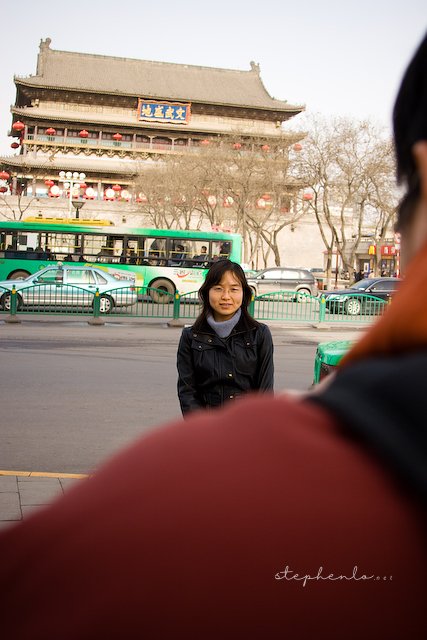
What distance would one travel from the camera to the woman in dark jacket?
3361 mm

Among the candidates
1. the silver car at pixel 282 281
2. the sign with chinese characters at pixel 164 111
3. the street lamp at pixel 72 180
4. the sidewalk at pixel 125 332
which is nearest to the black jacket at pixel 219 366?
the sidewalk at pixel 125 332

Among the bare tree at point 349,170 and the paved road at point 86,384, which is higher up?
the bare tree at point 349,170

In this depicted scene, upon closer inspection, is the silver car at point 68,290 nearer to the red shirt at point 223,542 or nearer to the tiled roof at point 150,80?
the red shirt at point 223,542

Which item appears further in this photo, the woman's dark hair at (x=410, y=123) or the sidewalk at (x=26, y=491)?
the sidewalk at (x=26, y=491)

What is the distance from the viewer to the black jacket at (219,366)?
11.0 feet

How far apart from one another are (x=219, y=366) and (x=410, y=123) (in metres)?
2.70

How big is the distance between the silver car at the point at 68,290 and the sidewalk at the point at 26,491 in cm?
1230

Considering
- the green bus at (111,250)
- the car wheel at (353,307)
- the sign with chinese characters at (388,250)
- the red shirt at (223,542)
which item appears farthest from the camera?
the sign with chinese characters at (388,250)

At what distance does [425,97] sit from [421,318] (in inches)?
8.5

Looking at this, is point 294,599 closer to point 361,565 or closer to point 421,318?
point 361,565

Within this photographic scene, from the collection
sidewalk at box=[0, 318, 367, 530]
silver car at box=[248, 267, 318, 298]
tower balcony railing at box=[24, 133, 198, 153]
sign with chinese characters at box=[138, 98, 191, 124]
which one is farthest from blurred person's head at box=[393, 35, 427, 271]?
sign with chinese characters at box=[138, 98, 191, 124]

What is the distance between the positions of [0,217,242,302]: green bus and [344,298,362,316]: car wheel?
7196 mm

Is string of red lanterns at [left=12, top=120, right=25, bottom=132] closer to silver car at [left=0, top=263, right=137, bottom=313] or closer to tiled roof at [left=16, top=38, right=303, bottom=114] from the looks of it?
tiled roof at [left=16, top=38, right=303, bottom=114]

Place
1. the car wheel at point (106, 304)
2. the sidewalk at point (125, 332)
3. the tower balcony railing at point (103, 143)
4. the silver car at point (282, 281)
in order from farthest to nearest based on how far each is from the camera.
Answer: the tower balcony railing at point (103, 143) < the silver car at point (282, 281) < the car wheel at point (106, 304) < the sidewalk at point (125, 332)
